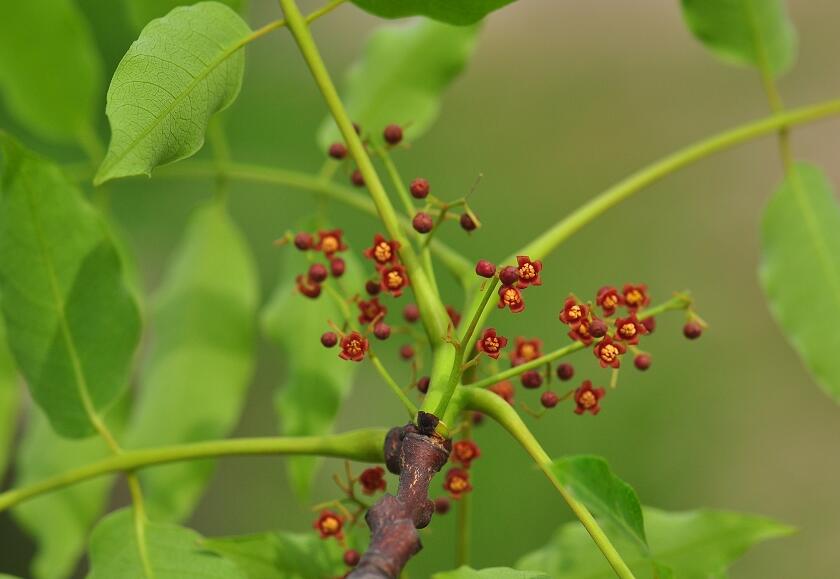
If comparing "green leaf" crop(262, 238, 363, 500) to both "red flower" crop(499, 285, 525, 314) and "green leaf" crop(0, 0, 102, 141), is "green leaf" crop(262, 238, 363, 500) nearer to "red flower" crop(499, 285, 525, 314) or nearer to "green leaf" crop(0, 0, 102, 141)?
"green leaf" crop(0, 0, 102, 141)

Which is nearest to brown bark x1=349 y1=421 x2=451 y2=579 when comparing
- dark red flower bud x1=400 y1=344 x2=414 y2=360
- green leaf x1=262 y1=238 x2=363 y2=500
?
dark red flower bud x1=400 y1=344 x2=414 y2=360

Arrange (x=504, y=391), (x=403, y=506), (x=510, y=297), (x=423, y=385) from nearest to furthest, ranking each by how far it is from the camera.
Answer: (x=403, y=506), (x=510, y=297), (x=423, y=385), (x=504, y=391)

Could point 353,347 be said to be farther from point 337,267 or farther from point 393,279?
Answer: point 337,267

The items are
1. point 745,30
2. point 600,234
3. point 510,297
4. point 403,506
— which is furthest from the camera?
point 600,234

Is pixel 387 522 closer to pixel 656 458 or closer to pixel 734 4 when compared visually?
pixel 734 4

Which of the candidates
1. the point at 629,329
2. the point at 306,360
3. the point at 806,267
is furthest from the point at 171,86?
the point at 806,267

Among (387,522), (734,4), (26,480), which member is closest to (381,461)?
(387,522)
